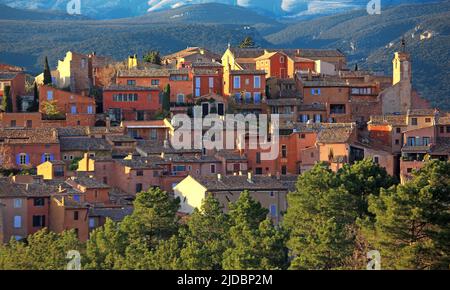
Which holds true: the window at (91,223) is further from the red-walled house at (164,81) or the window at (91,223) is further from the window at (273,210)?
the red-walled house at (164,81)

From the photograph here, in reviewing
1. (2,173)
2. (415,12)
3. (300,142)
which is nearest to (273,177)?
(300,142)

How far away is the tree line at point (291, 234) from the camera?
44.6 meters

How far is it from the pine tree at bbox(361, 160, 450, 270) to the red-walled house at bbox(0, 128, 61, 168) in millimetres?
19745

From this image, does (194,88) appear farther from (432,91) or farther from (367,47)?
(367,47)

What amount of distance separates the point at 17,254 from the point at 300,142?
73.6 ft

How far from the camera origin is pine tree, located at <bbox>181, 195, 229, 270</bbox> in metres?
45.4

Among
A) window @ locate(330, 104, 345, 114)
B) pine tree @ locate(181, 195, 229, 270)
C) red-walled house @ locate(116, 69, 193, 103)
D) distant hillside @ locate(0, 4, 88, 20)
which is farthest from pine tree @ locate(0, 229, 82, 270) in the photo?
distant hillside @ locate(0, 4, 88, 20)

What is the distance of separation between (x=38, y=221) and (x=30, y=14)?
122 meters

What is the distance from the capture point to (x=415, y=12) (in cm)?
15488

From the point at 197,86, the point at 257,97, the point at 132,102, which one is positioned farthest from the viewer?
the point at 197,86

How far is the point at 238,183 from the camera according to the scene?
2303 inches

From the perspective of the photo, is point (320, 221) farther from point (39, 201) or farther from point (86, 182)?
point (86, 182)

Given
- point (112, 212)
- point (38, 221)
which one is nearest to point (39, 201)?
point (38, 221)

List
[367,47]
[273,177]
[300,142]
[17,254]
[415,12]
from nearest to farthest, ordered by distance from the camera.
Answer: [17,254] < [273,177] < [300,142] < [367,47] < [415,12]
